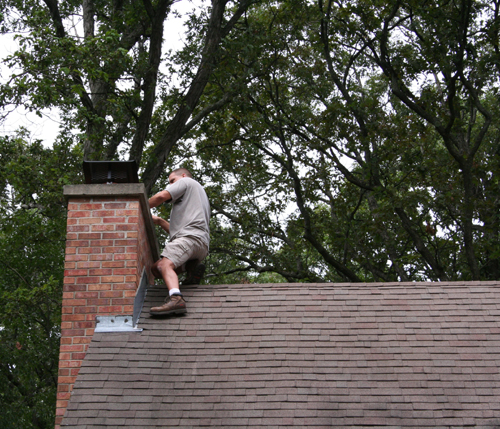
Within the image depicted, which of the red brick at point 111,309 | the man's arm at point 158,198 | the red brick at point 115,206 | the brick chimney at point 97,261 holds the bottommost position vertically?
the red brick at point 111,309

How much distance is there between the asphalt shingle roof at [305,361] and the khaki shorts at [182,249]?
0.35m

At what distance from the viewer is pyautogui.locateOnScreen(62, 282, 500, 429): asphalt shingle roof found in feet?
15.9

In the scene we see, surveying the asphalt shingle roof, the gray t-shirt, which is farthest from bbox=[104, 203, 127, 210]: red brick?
the asphalt shingle roof

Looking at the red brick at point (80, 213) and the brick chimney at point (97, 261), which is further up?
the red brick at point (80, 213)

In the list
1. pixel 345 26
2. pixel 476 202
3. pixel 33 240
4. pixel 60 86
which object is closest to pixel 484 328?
pixel 60 86

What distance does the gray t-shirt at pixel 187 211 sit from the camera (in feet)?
21.7

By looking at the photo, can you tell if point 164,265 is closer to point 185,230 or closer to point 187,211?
point 185,230

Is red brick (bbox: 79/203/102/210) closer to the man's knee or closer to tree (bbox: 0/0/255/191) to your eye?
the man's knee

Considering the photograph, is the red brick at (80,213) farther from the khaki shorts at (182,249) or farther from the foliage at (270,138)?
the foliage at (270,138)

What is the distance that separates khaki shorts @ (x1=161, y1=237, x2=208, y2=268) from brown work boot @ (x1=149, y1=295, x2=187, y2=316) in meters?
0.57

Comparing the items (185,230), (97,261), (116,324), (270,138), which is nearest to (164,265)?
(185,230)

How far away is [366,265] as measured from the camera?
16.6m

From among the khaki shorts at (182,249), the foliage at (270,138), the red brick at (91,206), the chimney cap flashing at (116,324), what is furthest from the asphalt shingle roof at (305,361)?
the foliage at (270,138)

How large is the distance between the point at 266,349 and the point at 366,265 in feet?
37.4
